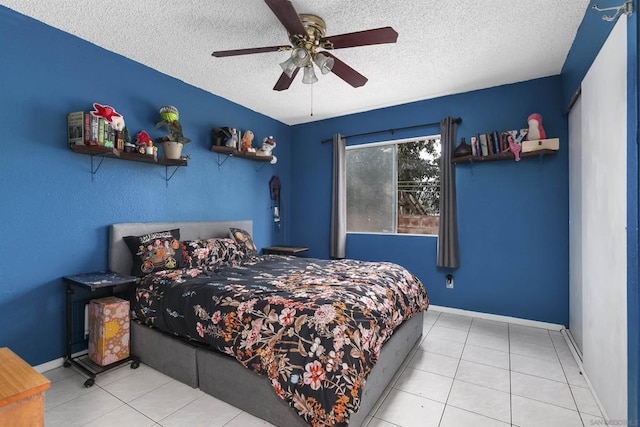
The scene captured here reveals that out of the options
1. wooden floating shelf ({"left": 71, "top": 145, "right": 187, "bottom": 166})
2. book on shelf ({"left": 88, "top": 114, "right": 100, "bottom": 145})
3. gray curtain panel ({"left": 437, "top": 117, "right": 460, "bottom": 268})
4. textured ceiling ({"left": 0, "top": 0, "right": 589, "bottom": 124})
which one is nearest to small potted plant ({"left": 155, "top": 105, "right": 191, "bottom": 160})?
wooden floating shelf ({"left": 71, "top": 145, "right": 187, "bottom": 166})

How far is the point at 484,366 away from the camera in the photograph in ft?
7.92

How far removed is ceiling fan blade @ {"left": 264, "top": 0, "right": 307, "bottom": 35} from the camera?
1.70m

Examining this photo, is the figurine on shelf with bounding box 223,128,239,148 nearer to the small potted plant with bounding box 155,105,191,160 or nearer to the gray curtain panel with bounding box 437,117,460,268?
the small potted plant with bounding box 155,105,191,160

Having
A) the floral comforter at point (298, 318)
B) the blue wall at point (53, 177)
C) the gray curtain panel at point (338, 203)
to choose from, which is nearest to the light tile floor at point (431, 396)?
the floral comforter at point (298, 318)

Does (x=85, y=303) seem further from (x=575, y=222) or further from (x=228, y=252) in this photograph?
(x=575, y=222)

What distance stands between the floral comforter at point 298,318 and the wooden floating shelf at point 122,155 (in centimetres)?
109

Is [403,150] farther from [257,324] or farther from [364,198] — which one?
[257,324]

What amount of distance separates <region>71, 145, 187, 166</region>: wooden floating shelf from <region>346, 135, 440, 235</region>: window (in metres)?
2.49

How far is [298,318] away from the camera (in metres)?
1.68

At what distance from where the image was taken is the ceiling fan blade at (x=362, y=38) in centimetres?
192

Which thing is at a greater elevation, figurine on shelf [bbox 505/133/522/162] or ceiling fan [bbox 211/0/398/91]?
ceiling fan [bbox 211/0/398/91]

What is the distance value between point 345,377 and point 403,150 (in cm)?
339

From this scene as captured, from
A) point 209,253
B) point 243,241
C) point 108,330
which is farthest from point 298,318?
point 243,241

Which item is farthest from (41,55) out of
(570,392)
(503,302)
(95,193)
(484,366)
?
(503,302)
